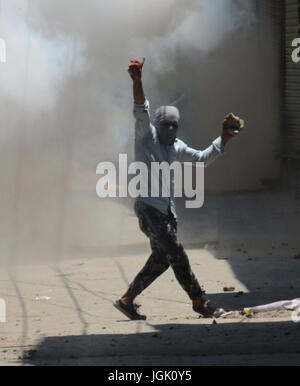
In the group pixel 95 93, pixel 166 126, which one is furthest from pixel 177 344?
pixel 95 93

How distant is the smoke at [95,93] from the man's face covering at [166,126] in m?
3.35

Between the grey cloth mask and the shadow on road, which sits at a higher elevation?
the grey cloth mask

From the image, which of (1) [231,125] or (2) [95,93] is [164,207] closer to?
(1) [231,125]

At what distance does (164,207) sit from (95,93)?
18.5 ft

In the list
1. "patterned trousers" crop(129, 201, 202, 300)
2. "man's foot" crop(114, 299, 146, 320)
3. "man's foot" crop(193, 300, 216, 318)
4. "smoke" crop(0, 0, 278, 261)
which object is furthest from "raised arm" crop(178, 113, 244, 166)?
"smoke" crop(0, 0, 278, 261)

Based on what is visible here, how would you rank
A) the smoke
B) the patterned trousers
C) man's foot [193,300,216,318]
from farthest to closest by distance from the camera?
the smoke → man's foot [193,300,216,318] → the patterned trousers

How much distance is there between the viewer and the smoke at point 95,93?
9.37m

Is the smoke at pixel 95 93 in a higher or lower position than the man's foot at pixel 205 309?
higher

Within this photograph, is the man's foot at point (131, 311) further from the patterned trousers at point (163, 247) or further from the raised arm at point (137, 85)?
the raised arm at point (137, 85)

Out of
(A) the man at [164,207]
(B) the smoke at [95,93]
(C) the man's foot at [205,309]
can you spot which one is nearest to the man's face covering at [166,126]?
(A) the man at [164,207]

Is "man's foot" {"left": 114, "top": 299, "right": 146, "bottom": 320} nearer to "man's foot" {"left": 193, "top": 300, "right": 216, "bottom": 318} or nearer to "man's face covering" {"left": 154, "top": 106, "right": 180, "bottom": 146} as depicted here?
"man's foot" {"left": 193, "top": 300, "right": 216, "bottom": 318}

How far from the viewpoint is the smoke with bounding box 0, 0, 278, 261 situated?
9367 mm

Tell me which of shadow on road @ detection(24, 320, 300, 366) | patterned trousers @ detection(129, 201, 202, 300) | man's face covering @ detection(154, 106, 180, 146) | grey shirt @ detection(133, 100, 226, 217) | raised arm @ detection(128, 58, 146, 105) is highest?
raised arm @ detection(128, 58, 146, 105)

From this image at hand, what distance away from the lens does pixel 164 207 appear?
5.63 m
